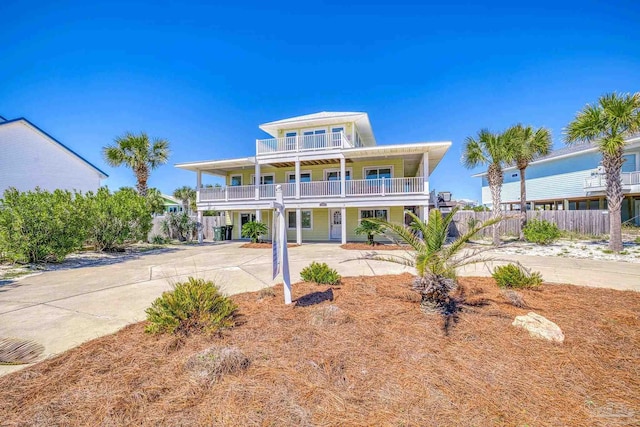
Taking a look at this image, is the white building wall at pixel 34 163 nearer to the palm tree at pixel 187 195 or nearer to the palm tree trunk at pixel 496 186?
the palm tree at pixel 187 195

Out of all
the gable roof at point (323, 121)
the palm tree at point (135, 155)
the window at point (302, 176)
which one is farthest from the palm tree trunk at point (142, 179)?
the window at point (302, 176)

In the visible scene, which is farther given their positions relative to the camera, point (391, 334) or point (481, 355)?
point (391, 334)

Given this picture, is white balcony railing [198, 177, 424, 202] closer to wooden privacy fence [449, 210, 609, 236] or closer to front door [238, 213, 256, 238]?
front door [238, 213, 256, 238]

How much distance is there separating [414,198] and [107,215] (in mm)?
15157

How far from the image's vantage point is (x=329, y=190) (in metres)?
16.4

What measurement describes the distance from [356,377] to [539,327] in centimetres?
263

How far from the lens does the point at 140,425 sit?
6.89 feet

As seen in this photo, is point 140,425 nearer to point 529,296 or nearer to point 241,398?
point 241,398

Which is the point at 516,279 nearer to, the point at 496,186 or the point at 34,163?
the point at 496,186

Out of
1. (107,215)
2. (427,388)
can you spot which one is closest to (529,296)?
(427,388)

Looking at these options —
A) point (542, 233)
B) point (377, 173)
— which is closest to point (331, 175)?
point (377, 173)

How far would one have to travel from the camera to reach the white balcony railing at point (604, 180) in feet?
58.7

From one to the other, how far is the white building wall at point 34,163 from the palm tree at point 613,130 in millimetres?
27125

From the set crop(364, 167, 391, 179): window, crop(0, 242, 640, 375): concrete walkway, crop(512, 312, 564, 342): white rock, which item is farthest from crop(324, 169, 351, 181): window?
crop(512, 312, 564, 342): white rock
